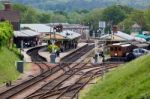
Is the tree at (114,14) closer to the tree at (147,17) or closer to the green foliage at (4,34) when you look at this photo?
the tree at (147,17)

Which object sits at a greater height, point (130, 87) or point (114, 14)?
point (130, 87)

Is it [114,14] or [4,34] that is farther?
[114,14]

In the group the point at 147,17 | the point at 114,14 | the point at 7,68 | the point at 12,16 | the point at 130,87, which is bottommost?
the point at 114,14

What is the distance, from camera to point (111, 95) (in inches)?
938

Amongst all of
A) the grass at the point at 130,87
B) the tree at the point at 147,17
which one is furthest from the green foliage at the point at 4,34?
the tree at the point at 147,17

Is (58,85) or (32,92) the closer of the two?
(32,92)

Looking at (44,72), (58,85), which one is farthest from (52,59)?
(58,85)

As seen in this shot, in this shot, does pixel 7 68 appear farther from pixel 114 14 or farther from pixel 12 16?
pixel 114 14

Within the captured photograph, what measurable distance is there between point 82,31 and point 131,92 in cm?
14318

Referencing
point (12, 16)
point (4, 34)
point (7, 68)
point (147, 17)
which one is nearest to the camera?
point (7, 68)

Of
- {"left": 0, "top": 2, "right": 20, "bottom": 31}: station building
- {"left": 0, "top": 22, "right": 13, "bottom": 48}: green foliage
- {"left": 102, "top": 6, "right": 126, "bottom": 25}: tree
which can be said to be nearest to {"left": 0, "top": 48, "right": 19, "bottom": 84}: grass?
{"left": 0, "top": 22, "right": 13, "bottom": 48}: green foliage

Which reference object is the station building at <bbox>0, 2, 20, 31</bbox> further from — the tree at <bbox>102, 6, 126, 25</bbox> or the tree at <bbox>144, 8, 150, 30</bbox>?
the tree at <bbox>102, 6, 126, 25</bbox>

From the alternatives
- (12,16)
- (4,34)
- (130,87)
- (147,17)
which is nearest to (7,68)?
(4,34)

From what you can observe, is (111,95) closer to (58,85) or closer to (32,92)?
(32,92)
